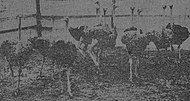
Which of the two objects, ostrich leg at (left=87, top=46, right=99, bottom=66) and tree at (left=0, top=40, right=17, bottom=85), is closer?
tree at (left=0, top=40, right=17, bottom=85)

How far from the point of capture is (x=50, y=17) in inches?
450

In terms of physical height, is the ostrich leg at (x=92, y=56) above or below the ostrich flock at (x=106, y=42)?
below

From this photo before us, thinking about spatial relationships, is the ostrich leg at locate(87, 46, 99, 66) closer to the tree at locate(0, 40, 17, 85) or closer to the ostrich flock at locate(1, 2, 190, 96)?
the ostrich flock at locate(1, 2, 190, 96)

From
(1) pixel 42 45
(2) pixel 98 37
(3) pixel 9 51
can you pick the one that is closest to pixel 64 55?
(3) pixel 9 51

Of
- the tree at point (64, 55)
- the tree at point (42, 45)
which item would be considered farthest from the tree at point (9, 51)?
the tree at point (64, 55)

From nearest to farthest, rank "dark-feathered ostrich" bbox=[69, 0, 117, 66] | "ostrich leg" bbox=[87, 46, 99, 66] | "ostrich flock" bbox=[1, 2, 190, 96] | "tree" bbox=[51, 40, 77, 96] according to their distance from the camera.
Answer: "tree" bbox=[51, 40, 77, 96], "ostrich flock" bbox=[1, 2, 190, 96], "ostrich leg" bbox=[87, 46, 99, 66], "dark-feathered ostrich" bbox=[69, 0, 117, 66]

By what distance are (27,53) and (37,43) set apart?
3.16ft

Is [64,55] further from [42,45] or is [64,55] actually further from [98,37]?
[98,37]

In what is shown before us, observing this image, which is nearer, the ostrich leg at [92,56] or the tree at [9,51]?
the tree at [9,51]

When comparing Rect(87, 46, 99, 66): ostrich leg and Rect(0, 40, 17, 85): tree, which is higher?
Rect(0, 40, 17, 85): tree

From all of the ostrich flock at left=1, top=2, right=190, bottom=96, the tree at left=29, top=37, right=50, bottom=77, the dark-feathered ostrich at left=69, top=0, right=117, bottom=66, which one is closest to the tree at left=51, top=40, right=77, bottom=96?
the ostrich flock at left=1, top=2, right=190, bottom=96

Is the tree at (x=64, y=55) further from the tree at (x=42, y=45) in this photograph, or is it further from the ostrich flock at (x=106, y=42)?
the tree at (x=42, y=45)

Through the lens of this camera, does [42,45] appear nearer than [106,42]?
Yes

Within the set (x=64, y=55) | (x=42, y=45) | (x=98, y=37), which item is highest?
(x=98, y=37)
